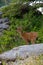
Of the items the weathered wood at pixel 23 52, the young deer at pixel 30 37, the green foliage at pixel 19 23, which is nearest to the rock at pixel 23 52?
the weathered wood at pixel 23 52

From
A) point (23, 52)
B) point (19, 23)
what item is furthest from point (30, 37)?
point (19, 23)

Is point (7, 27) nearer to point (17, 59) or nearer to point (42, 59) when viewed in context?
point (17, 59)

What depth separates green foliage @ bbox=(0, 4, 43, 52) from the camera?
340 inches

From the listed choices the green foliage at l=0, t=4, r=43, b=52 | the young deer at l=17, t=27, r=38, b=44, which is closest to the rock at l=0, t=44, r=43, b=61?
the green foliage at l=0, t=4, r=43, b=52

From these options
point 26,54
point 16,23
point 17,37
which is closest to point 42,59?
point 26,54

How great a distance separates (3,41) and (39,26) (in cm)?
229

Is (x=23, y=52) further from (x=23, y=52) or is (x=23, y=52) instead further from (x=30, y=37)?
(x=30, y=37)

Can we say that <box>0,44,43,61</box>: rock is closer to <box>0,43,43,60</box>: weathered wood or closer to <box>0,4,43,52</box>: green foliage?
<box>0,43,43,60</box>: weathered wood

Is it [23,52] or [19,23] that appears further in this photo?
[19,23]

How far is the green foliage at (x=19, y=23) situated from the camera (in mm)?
8630

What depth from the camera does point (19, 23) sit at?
11227 mm

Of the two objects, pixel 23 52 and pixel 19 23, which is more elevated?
pixel 23 52

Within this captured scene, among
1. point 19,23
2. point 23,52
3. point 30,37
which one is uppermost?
point 23,52

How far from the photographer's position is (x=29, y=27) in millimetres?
10602
